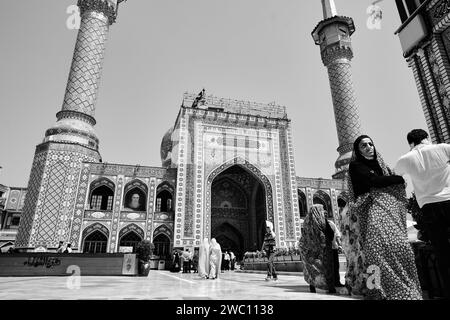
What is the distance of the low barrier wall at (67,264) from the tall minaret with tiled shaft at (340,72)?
15.2 m

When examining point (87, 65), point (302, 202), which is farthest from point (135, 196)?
point (302, 202)

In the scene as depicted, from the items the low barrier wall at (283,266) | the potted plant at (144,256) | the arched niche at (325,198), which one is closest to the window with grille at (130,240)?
the low barrier wall at (283,266)

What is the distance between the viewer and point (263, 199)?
17.3 metres

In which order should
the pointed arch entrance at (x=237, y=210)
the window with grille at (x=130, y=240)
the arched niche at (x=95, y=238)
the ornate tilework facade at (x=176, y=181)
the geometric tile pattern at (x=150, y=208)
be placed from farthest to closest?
the pointed arch entrance at (x=237, y=210), the window with grille at (x=130, y=240), the geometric tile pattern at (x=150, y=208), the arched niche at (x=95, y=238), the ornate tilework facade at (x=176, y=181)

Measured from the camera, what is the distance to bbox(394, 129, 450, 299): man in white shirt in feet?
6.68

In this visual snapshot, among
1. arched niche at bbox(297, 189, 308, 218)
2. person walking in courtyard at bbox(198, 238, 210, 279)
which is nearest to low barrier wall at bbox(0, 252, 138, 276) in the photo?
person walking in courtyard at bbox(198, 238, 210, 279)

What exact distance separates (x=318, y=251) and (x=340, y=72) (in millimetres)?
19594

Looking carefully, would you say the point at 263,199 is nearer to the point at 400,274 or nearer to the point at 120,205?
→ the point at 120,205

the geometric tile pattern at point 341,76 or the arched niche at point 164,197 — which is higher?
the geometric tile pattern at point 341,76

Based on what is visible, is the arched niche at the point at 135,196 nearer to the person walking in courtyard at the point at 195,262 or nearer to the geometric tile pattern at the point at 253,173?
the geometric tile pattern at the point at 253,173

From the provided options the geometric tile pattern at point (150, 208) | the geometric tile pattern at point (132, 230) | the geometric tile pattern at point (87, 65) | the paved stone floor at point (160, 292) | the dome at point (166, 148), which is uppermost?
the geometric tile pattern at point (87, 65)

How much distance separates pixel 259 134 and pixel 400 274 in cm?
1523

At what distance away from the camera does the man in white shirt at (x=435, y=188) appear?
204cm
